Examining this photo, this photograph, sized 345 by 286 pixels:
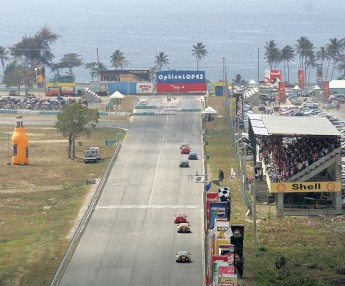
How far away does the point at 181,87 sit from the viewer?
18738cm

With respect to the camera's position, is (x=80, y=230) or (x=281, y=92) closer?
(x=80, y=230)

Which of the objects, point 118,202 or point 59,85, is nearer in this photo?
point 118,202

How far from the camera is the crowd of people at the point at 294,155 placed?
315ft

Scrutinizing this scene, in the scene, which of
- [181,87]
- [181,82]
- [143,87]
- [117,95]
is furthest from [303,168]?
[143,87]

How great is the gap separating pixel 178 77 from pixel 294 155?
87.8m

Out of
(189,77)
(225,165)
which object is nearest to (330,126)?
(225,165)

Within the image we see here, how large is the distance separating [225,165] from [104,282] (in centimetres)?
4782

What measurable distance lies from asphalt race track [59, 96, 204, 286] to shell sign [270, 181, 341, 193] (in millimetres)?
6522

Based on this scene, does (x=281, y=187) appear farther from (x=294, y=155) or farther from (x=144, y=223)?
(x=144, y=223)

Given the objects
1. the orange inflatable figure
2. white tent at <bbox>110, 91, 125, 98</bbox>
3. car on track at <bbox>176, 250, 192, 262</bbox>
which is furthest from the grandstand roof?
white tent at <bbox>110, 91, 125, 98</bbox>

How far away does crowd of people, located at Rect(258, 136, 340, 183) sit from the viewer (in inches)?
3777

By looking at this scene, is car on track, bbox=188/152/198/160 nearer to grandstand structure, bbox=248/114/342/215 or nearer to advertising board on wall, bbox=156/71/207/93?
grandstand structure, bbox=248/114/342/215

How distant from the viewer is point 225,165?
115 m

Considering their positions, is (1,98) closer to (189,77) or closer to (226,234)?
(189,77)
